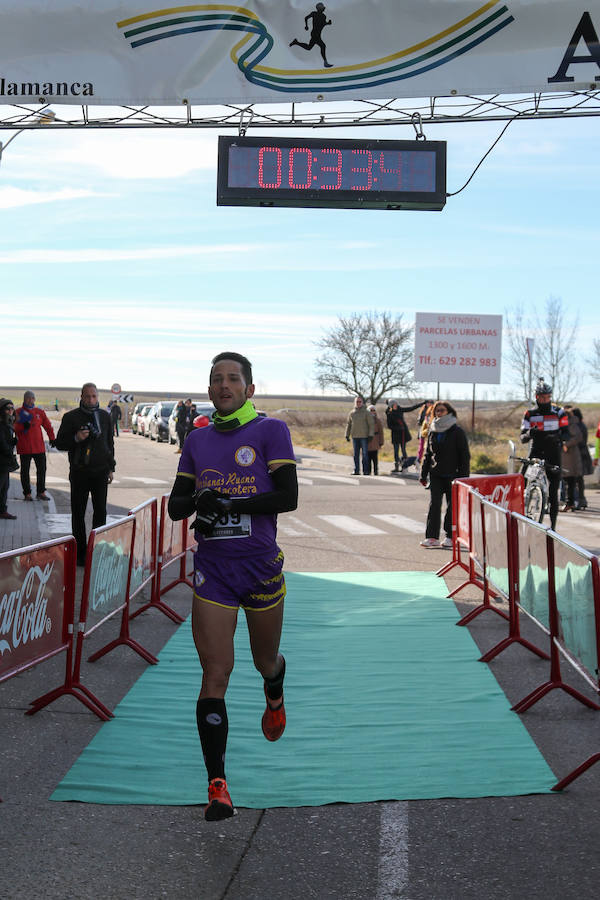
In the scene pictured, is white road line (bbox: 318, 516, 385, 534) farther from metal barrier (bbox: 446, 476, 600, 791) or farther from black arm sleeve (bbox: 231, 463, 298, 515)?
black arm sleeve (bbox: 231, 463, 298, 515)

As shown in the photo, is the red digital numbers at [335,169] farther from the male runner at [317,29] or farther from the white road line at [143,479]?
the white road line at [143,479]

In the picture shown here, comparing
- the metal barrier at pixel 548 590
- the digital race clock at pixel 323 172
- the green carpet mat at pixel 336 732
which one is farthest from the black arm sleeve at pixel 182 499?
the digital race clock at pixel 323 172

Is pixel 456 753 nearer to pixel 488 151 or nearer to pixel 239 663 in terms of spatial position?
pixel 239 663

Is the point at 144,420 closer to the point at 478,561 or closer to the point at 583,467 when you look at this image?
the point at 583,467

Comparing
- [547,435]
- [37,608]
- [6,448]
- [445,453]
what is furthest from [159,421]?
[37,608]

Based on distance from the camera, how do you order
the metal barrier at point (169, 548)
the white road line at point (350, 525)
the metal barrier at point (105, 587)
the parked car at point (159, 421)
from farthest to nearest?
1. the parked car at point (159, 421)
2. the white road line at point (350, 525)
3. the metal barrier at point (169, 548)
4. the metal barrier at point (105, 587)

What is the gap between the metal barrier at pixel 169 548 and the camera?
909cm

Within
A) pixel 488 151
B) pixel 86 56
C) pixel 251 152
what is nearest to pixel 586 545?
pixel 488 151

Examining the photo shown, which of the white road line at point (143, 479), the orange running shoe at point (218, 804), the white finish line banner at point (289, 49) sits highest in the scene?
the white finish line banner at point (289, 49)

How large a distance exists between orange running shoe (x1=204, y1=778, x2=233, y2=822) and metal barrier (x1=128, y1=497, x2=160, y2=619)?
12.0 ft

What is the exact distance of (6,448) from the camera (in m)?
15.5

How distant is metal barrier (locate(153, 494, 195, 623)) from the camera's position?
9.09m

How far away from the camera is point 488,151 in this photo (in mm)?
12055

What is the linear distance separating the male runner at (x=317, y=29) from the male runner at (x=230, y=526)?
6.40 metres
